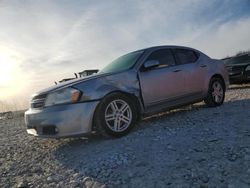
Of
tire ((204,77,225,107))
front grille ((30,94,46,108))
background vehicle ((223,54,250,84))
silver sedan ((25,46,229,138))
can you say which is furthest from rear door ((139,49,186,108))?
background vehicle ((223,54,250,84))

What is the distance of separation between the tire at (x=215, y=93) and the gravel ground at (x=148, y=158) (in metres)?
1.27

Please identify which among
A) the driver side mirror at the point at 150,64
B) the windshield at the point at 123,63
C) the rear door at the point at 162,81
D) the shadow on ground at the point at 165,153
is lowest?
the shadow on ground at the point at 165,153

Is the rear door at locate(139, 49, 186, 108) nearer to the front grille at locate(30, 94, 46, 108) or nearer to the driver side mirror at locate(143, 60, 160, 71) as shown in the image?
the driver side mirror at locate(143, 60, 160, 71)

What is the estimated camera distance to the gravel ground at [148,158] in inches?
137

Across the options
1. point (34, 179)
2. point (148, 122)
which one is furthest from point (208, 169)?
point (148, 122)

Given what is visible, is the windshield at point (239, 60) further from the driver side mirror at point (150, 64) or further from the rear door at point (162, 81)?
the driver side mirror at point (150, 64)

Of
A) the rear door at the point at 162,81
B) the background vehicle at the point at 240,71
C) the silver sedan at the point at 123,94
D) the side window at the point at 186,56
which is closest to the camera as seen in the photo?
the silver sedan at the point at 123,94

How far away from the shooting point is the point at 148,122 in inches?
256

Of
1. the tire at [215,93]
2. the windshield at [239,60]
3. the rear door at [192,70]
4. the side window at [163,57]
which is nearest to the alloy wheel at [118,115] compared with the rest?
the side window at [163,57]

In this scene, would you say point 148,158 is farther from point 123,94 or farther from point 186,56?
point 186,56

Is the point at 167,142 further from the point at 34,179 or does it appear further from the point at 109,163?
the point at 34,179

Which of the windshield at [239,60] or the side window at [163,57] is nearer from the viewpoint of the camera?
the side window at [163,57]

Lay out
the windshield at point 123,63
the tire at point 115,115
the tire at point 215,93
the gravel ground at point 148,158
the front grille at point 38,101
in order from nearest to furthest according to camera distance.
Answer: the gravel ground at point 148,158, the tire at point 115,115, the front grille at point 38,101, the windshield at point 123,63, the tire at point 215,93

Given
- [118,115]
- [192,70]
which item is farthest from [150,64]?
[192,70]
